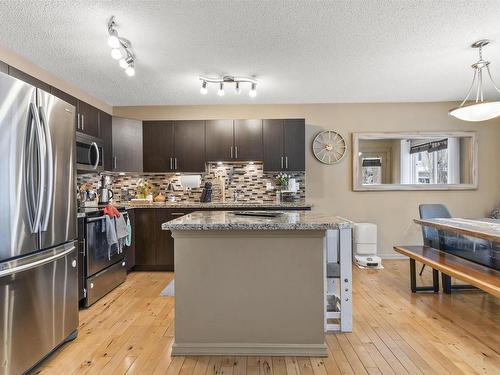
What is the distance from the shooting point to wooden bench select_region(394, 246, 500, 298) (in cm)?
227

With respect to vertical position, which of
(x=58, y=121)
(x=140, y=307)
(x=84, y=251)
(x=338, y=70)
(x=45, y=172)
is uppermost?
(x=338, y=70)

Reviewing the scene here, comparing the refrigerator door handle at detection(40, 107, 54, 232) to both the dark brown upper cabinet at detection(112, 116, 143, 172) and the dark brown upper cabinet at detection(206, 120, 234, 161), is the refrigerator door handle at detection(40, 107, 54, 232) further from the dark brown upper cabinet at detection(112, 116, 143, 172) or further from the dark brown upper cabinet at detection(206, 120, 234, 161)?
the dark brown upper cabinet at detection(206, 120, 234, 161)

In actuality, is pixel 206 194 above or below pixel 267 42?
below

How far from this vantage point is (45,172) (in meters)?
1.98

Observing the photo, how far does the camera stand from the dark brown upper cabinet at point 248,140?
462 centimetres

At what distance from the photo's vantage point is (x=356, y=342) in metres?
2.30

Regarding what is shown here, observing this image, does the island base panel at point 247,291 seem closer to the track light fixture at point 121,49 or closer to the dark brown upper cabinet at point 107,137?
the track light fixture at point 121,49

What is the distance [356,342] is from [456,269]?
3.64 feet

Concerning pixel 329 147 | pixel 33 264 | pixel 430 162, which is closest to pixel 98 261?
pixel 33 264

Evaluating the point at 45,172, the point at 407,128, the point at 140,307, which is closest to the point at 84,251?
the point at 140,307

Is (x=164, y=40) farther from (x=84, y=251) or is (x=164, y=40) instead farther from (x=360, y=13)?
(x=84, y=251)

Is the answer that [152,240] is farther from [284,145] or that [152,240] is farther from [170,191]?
[284,145]

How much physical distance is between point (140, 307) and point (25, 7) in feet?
8.81

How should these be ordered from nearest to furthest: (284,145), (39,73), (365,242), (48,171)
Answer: (48,171) < (39,73) < (365,242) < (284,145)
